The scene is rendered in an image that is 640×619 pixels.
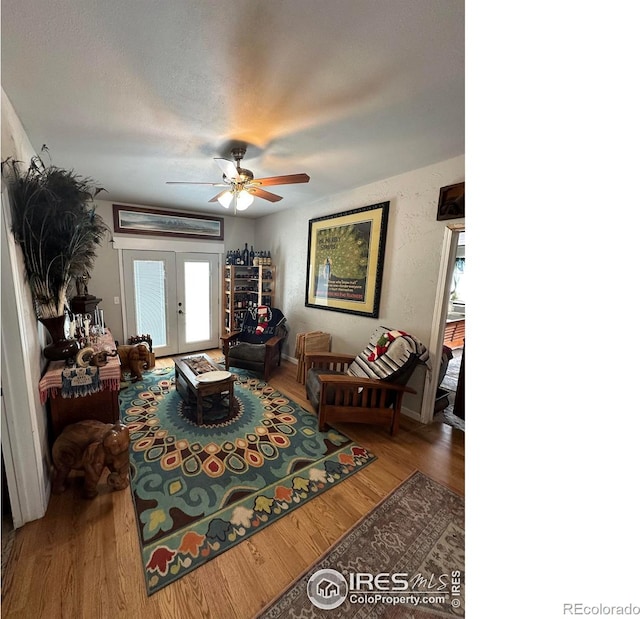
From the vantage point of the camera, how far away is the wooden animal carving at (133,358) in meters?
3.42

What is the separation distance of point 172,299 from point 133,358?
1.29 metres

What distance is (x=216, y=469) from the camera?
2025mm

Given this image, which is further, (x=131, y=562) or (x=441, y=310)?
(x=441, y=310)

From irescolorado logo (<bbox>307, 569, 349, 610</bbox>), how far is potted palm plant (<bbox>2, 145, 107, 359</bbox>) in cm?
215

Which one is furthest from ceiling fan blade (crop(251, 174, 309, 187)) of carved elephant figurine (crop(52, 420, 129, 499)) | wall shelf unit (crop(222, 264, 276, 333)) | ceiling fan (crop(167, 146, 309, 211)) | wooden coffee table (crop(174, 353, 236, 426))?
wall shelf unit (crop(222, 264, 276, 333))

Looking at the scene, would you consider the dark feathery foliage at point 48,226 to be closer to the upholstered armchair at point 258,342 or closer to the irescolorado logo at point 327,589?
the upholstered armchair at point 258,342

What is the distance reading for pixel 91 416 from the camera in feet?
6.57

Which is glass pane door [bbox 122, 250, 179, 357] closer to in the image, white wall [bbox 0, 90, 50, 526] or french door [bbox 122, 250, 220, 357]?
french door [bbox 122, 250, 220, 357]

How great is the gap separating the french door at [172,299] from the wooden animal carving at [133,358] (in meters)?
0.89

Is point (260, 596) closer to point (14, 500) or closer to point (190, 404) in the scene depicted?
point (14, 500)

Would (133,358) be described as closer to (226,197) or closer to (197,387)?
(197,387)

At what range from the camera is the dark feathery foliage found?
4.96 feet

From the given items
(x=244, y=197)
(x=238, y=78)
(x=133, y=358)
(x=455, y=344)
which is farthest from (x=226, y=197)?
(x=455, y=344)
